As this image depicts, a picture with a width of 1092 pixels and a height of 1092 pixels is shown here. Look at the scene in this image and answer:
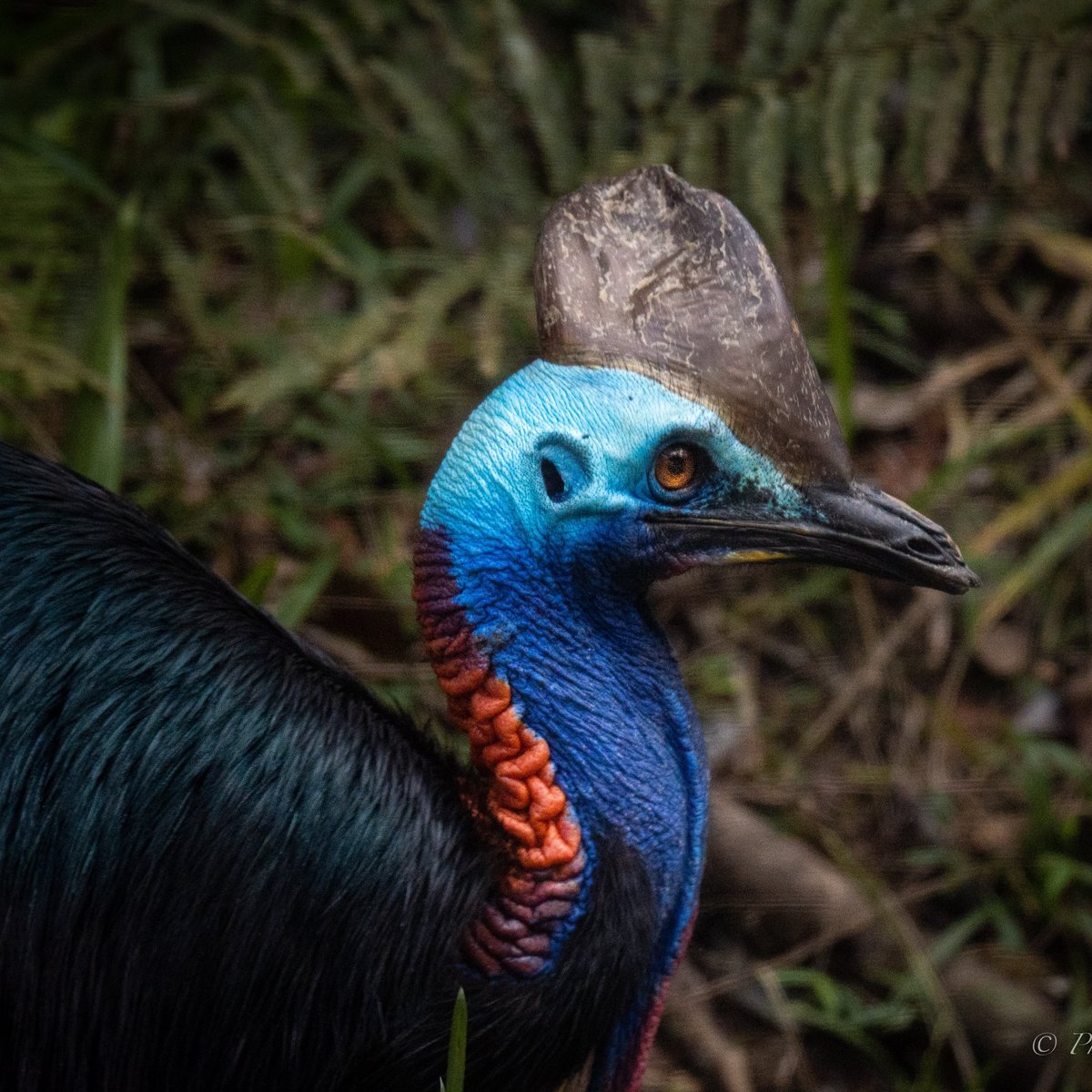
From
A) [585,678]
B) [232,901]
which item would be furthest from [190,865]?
[585,678]

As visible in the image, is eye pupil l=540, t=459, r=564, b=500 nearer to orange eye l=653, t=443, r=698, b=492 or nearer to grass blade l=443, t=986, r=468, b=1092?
orange eye l=653, t=443, r=698, b=492

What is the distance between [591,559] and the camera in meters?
1.75

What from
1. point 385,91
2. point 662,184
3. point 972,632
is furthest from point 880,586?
point 662,184

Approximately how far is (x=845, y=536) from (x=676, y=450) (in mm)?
198

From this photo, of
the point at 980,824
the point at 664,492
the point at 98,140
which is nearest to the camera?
the point at 664,492

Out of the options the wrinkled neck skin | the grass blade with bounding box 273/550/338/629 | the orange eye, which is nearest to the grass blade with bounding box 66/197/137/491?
the grass blade with bounding box 273/550/338/629

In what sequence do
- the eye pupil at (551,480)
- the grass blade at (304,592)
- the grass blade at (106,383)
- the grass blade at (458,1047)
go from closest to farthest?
the grass blade at (458,1047) < the eye pupil at (551,480) < the grass blade at (304,592) < the grass blade at (106,383)

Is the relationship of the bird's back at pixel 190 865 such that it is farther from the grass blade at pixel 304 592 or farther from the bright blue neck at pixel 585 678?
the grass blade at pixel 304 592

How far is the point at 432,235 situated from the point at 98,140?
0.83 m

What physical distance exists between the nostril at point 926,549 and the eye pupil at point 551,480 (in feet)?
1.20

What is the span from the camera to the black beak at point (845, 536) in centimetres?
171

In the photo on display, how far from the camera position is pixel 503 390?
175 cm

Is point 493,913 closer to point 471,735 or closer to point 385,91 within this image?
point 471,735

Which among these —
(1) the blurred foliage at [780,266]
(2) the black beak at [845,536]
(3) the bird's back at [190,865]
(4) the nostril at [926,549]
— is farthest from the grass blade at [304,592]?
(4) the nostril at [926,549]
